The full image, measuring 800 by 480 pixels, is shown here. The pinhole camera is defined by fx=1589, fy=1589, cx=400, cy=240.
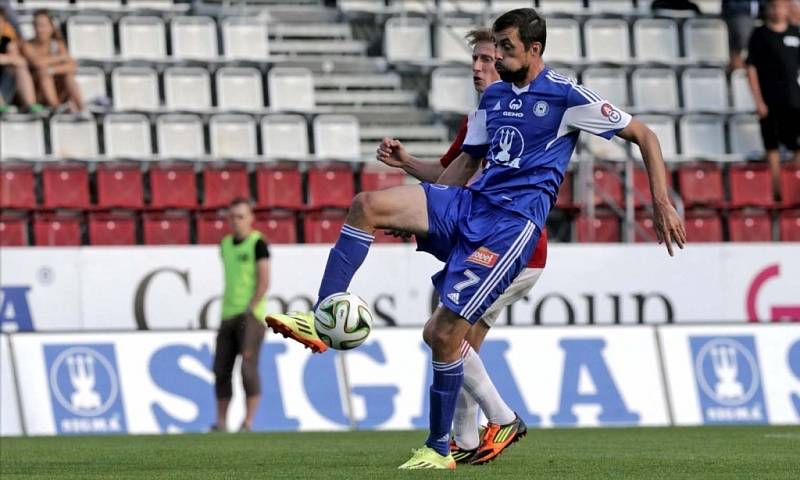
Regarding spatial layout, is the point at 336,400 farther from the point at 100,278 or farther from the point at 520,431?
the point at 520,431

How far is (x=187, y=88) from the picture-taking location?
18938mm

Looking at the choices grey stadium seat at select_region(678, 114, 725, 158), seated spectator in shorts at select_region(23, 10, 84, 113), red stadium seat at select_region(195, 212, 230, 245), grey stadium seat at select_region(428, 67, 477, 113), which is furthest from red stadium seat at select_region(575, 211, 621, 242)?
seated spectator in shorts at select_region(23, 10, 84, 113)

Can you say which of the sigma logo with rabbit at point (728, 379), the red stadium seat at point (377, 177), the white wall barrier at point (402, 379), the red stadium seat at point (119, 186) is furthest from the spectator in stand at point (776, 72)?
the red stadium seat at point (119, 186)

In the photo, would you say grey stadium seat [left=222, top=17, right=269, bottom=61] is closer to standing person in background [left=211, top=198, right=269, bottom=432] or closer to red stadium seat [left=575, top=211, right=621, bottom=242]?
red stadium seat [left=575, top=211, right=621, bottom=242]

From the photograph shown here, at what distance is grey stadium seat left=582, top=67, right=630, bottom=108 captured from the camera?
775 inches

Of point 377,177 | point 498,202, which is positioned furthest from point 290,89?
point 498,202

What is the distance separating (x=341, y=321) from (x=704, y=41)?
15.2 m

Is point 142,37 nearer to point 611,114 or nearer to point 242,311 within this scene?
point 242,311

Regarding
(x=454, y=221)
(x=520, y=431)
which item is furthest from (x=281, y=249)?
(x=454, y=221)

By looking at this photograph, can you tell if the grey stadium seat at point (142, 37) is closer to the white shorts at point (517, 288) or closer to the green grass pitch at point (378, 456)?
the green grass pitch at point (378, 456)

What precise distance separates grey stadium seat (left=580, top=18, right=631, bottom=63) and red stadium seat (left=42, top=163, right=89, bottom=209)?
23.8 ft

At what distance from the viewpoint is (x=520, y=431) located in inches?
Answer: 331

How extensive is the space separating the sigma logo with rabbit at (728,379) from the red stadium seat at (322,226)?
13.6 feet

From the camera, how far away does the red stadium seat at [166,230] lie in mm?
16594
